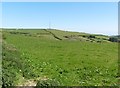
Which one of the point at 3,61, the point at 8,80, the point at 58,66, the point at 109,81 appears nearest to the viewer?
the point at 8,80

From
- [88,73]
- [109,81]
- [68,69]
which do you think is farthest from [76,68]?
[109,81]

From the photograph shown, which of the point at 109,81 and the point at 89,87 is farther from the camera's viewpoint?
the point at 109,81

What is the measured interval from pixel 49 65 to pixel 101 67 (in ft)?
13.8

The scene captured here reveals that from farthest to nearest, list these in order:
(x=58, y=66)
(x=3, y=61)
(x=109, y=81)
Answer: (x=58, y=66), (x=3, y=61), (x=109, y=81)

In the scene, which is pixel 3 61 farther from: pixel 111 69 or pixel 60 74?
pixel 111 69

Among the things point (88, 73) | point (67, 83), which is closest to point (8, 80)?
point (67, 83)

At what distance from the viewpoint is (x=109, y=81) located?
17.1 m

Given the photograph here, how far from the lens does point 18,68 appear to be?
18078 millimetres

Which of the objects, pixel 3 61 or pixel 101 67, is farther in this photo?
pixel 101 67

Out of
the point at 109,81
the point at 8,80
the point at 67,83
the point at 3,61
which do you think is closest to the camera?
the point at 8,80

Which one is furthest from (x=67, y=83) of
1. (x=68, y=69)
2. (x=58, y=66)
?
(x=58, y=66)

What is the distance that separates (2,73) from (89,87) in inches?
181

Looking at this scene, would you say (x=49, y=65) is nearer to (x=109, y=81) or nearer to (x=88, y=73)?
(x=88, y=73)

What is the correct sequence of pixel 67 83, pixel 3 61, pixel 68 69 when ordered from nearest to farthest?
pixel 67 83
pixel 3 61
pixel 68 69
